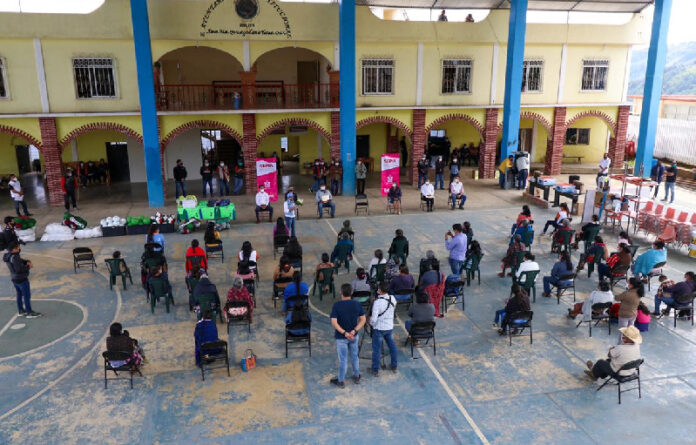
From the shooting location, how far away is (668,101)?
33.2 meters

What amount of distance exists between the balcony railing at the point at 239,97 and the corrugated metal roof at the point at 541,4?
441 cm

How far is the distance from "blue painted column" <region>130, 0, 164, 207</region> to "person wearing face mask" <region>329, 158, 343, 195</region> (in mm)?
6608

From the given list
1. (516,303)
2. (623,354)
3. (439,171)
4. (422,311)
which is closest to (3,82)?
(439,171)

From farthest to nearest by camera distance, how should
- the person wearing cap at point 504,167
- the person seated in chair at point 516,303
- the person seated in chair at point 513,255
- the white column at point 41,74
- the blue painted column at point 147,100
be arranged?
the person wearing cap at point 504,167 < the white column at point 41,74 < the blue painted column at point 147,100 < the person seated in chair at point 513,255 < the person seated in chair at point 516,303

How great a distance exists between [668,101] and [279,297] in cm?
3138

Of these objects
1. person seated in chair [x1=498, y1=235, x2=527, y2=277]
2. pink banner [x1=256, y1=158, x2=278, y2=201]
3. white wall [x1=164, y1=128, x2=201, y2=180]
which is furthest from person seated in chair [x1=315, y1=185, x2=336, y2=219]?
white wall [x1=164, y1=128, x2=201, y2=180]

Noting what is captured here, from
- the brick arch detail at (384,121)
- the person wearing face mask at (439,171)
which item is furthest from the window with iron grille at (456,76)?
the person wearing face mask at (439,171)

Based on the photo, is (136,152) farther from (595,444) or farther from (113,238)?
(595,444)

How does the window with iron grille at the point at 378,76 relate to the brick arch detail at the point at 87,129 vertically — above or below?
above

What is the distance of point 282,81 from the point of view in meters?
26.5

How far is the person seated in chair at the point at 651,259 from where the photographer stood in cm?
1188

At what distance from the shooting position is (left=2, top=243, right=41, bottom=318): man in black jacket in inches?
417

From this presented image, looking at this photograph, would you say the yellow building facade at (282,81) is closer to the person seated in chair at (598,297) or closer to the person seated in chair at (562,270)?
the person seated in chair at (562,270)

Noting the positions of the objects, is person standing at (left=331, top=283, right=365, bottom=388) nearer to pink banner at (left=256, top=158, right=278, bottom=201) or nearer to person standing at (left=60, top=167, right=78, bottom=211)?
pink banner at (left=256, top=158, right=278, bottom=201)
